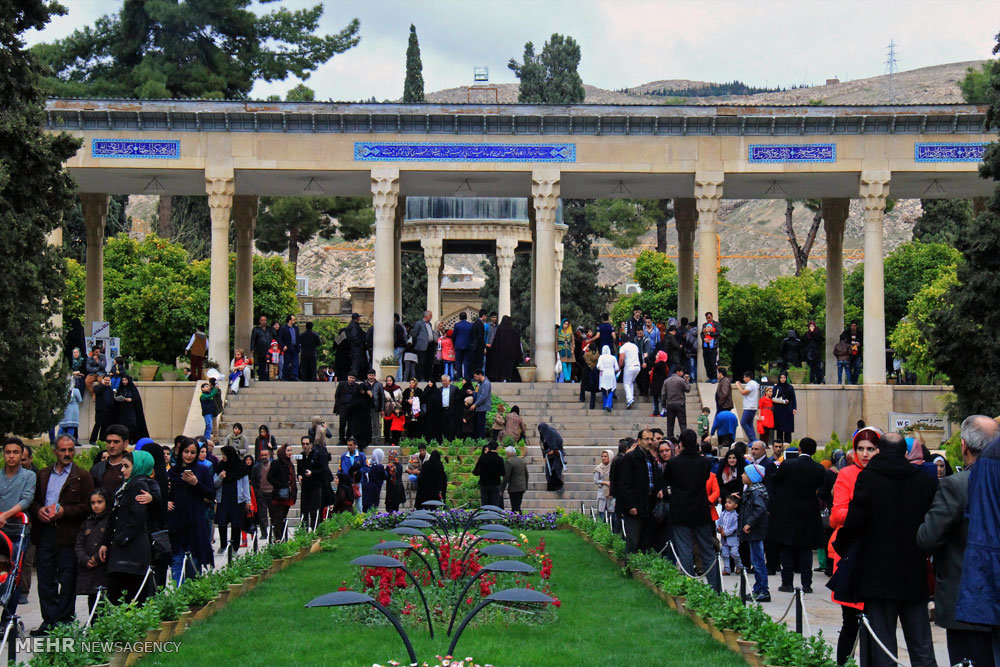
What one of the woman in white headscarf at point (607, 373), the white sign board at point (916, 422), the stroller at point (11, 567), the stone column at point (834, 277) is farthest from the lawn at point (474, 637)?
the stone column at point (834, 277)

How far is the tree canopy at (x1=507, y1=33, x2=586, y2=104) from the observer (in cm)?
6425

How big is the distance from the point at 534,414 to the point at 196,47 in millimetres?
25362

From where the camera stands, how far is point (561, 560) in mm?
17750

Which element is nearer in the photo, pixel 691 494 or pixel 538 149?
pixel 691 494

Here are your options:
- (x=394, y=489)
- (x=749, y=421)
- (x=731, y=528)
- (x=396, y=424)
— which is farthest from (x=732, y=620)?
(x=749, y=421)

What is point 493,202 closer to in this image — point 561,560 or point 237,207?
point 237,207

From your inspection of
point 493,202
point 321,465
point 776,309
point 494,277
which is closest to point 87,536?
point 321,465

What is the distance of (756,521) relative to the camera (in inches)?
600

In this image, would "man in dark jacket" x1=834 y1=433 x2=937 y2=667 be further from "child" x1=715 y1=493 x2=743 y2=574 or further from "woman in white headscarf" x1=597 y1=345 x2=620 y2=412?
"woman in white headscarf" x1=597 y1=345 x2=620 y2=412

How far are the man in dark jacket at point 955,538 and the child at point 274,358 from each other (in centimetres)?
2446

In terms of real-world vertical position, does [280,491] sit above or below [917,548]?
below

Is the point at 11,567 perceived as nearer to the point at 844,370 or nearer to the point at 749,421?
the point at 749,421

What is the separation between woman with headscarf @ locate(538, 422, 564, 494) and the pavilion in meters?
7.53

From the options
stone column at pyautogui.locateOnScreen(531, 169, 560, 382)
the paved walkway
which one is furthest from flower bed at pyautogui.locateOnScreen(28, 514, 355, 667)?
stone column at pyautogui.locateOnScreen(531, 169, 560, 382)
